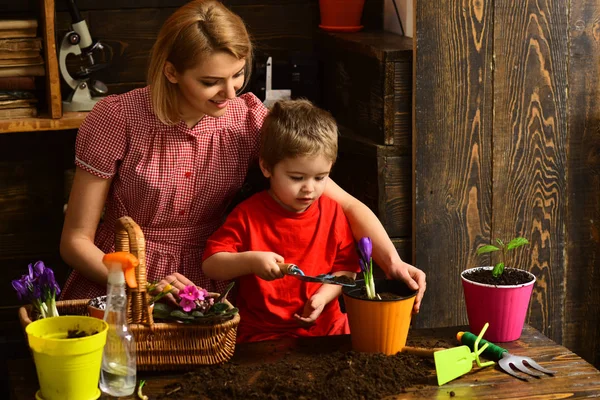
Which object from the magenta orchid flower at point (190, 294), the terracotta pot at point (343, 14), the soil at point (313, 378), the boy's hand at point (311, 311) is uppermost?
the terracotta pot at point (343, 14)

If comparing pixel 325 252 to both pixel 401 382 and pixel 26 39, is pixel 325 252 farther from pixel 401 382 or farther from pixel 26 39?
pixel 26 39

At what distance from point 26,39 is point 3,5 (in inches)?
9.5

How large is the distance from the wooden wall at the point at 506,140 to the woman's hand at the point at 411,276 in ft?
1.46

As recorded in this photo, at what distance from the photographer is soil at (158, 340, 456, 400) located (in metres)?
1.68

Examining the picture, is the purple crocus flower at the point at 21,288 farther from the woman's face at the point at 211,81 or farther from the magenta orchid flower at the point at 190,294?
the woman's face at the point at 211,81

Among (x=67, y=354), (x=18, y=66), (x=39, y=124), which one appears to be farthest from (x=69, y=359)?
(x=18, y=66)

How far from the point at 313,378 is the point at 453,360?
28 centimetres

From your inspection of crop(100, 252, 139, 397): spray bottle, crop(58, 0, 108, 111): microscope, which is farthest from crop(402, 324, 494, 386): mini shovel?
crop(58, 0, 108, 111): microscope

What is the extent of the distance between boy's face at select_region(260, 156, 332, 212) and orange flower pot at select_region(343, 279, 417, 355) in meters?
0.29

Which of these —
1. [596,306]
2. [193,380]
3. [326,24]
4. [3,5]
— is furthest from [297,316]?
[3,5]

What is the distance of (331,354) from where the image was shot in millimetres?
1875

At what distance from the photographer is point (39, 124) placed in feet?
9.04

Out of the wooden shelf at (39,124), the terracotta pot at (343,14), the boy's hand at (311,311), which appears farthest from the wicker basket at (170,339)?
the terracotta pot at (343,14)

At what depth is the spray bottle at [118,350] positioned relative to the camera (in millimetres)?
1683
